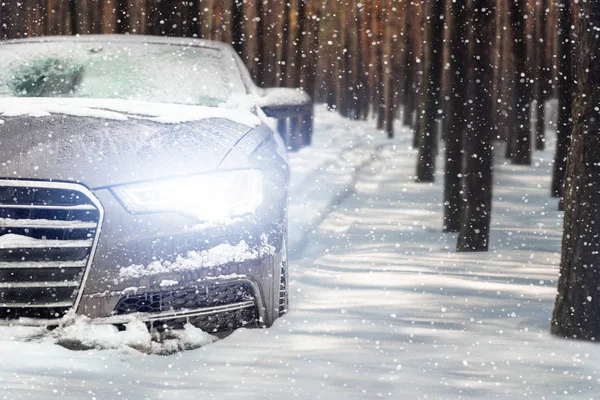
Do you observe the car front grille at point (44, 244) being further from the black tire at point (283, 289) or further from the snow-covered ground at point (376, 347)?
the black tire at point (283, 289)

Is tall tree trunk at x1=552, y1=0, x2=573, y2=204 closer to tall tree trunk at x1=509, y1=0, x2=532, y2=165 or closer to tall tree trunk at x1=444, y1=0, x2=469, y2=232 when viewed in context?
tall tree trunk at x1=444, y1=0, x2=469, y2=232

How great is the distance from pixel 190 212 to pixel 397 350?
1.07 meters

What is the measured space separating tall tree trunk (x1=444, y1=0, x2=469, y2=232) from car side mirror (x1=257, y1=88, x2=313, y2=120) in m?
4.60

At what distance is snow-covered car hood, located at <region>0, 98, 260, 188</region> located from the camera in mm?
4137

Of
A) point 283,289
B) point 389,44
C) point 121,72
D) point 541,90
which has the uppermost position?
point 121,72

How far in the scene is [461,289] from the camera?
6340 millimetres

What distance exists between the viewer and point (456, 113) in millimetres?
10984

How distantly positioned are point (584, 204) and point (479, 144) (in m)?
4.53

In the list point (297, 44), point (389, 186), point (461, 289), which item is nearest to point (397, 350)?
point (461, 289)

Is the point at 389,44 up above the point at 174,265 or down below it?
below

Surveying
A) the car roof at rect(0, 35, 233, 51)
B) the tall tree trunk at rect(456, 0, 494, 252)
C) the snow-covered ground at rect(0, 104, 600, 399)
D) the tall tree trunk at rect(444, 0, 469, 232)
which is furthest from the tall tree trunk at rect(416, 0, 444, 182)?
the car roof at rect(0, 35, 233, 51)

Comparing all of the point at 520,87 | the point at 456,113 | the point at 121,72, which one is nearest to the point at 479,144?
the point at 456,113

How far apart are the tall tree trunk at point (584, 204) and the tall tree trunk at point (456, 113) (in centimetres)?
525

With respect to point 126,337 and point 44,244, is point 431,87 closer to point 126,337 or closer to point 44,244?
point 126,337
